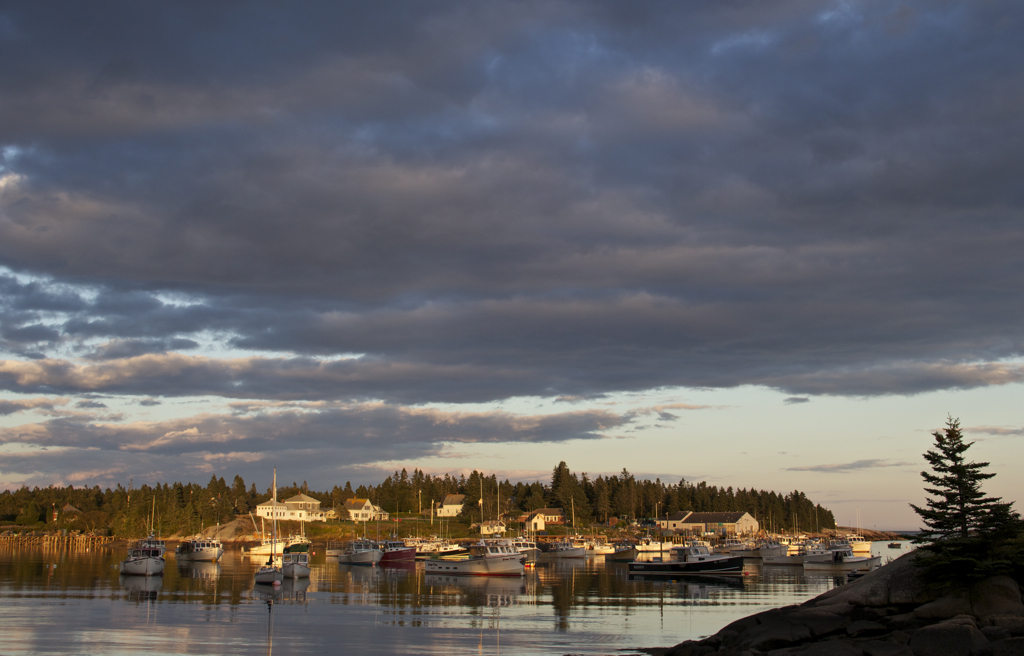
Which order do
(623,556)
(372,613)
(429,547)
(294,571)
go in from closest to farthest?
(372,613), (294,571), (623,556), (429,547)

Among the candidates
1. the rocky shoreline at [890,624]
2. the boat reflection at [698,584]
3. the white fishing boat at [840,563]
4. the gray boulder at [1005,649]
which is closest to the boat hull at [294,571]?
the boat reflection at [698,584]

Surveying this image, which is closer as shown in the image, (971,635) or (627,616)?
(971,635)

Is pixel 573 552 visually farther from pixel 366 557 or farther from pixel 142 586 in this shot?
pixel 142 586

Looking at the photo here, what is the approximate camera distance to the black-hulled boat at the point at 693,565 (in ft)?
297

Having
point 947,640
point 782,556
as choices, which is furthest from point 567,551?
point 947,640

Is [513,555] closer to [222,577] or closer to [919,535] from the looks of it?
[222,577]

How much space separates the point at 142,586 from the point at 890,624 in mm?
64590

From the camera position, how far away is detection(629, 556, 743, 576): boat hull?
297 ft

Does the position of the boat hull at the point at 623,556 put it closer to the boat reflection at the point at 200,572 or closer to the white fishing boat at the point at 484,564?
the white fishing boat at the point at 484,564

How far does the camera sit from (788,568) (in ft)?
372

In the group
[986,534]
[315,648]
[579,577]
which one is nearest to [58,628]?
[315,648]

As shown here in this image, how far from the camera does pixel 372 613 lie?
51031 millimetres

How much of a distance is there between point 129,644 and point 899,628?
107 ft

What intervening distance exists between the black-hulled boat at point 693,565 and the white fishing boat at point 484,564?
15.0 m
